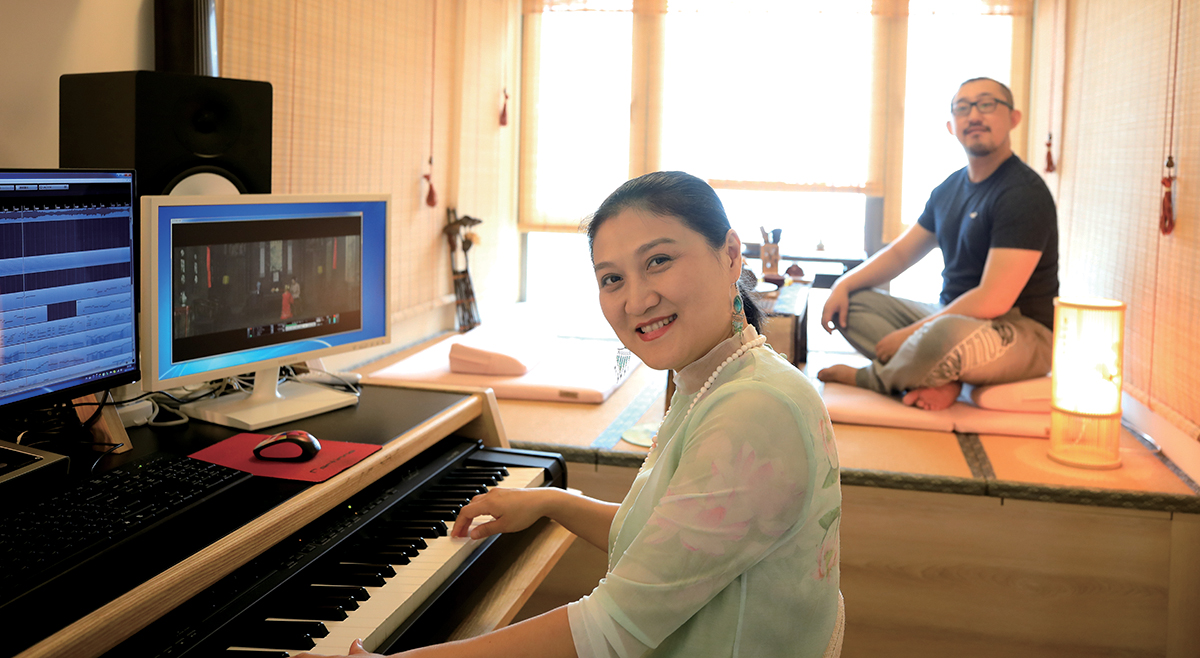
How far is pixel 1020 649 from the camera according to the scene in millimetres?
2260

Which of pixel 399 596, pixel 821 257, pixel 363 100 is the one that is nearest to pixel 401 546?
pixel 399 596

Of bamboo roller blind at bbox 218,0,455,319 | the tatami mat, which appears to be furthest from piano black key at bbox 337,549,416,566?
the tatami mat

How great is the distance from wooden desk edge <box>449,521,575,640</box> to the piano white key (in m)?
0.09

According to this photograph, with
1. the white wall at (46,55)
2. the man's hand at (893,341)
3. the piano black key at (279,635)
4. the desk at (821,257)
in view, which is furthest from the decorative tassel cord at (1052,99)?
the piano black key at (279,635)

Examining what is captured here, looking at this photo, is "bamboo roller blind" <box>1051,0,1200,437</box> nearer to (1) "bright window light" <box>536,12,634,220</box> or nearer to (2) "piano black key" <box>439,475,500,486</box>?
(2) "piano black key" <box>439,475,500,486</box>

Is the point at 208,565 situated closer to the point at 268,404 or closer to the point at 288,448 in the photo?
the point at 288,448

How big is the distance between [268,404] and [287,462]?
0.31m

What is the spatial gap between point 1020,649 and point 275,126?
2.37 meters

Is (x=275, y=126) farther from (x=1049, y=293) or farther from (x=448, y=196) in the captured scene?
(x=1049, y=293)

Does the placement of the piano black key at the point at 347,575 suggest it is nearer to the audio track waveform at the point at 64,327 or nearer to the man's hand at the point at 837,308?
the audio track waveform at the point at 64,327

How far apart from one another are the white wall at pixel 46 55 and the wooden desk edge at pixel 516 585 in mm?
1210

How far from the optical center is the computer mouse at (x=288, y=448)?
54.3 inches

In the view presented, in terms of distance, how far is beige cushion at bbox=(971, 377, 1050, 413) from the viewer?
289cm

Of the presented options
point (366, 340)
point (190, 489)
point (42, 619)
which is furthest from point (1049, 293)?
point (42, 619)
